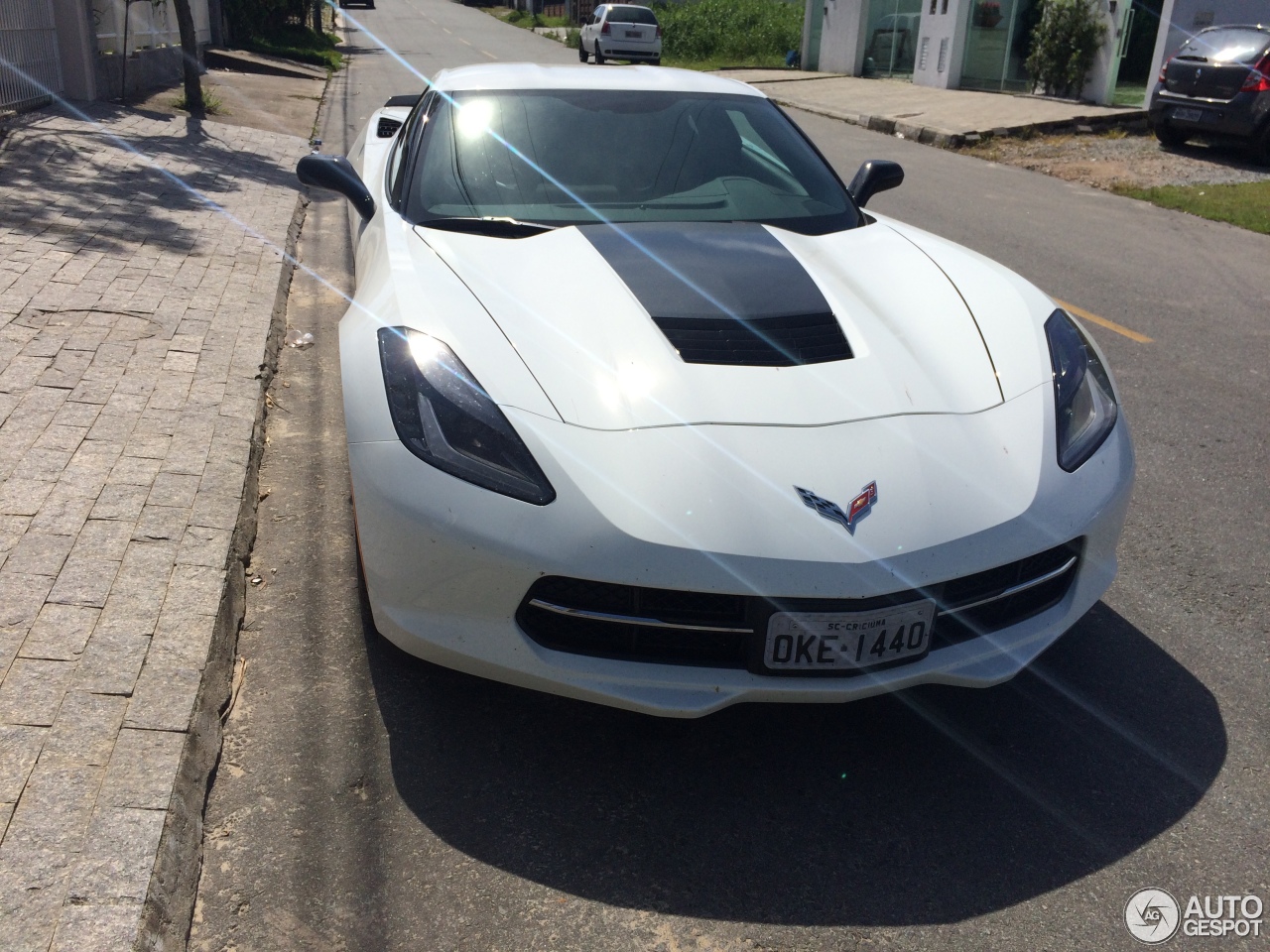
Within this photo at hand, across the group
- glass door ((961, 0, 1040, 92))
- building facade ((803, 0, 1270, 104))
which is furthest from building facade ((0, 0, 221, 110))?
glass door ((961, 0, 1040, 92))

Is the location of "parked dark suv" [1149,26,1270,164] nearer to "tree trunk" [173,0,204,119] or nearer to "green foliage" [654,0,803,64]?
"tree trunk" [173,0,204,119]

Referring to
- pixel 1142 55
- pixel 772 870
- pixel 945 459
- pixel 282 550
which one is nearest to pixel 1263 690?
pixel 945 459

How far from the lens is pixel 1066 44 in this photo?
1820cm

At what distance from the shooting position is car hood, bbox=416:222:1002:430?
8.53 ft

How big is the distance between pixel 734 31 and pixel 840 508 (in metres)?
32.2

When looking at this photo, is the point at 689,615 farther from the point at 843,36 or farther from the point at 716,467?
the point at 843,36

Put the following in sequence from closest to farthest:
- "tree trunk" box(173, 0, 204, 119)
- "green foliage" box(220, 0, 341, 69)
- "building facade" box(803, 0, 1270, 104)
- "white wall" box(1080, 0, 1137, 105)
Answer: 1. "tree trunk" box(173, 0, 204, 119)
2. "building facade" box(803, 0, 1270, 104)
3. "white wall" box(1080, 0, 1137, 105)
4. "green foliage" box(220, 0, 341, 69)

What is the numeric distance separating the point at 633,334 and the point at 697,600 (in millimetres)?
808

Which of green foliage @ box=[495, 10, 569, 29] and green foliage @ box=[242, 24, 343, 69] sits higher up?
green foliage @ box=[495, 10, 569, 29]

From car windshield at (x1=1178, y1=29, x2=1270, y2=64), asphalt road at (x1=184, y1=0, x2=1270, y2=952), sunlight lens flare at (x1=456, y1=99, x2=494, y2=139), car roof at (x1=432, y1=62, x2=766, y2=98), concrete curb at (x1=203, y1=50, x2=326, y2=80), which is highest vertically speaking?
car windshield at (x1=1178, y1=29, x2=1270, y2=64)

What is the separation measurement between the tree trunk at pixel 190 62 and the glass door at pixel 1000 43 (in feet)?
46.3

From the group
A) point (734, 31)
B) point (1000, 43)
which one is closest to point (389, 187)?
point (1000, 43)

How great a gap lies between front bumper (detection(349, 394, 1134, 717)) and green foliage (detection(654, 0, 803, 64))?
29371mm

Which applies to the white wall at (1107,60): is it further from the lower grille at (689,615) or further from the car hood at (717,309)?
the lower grille at (689,615)
